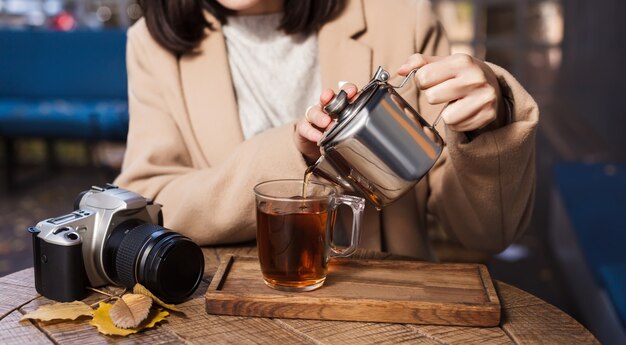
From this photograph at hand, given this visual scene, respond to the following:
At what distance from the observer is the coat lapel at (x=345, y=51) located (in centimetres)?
148

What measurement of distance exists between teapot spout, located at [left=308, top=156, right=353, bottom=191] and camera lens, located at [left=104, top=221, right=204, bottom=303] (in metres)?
0.19

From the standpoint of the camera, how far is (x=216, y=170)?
129cm

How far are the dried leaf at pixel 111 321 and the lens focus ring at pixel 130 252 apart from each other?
51mm

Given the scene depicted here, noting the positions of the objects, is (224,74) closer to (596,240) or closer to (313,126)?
(313,126)

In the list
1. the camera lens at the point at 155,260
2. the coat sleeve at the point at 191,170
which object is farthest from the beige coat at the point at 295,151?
the camera lens at the point at 155,260

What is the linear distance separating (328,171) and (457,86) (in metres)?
0.19

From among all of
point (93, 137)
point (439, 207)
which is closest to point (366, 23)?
point (439, 207)

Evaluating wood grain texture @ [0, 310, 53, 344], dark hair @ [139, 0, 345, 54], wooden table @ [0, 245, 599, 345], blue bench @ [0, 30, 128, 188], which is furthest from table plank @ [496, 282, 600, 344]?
blue bench @ [0, 30, 128, 188]

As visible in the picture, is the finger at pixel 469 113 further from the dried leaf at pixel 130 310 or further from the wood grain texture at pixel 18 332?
the wood grain texture at pixel 18 332

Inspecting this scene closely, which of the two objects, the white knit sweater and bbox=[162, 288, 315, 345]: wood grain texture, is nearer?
bbox=[162, 288, 315, 345]: wood grain texture

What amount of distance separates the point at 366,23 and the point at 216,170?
449 millimetres

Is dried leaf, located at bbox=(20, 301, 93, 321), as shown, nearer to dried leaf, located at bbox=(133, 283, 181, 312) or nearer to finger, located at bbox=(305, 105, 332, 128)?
dried leaf, located at bbox=(133, 283, 181, 312)

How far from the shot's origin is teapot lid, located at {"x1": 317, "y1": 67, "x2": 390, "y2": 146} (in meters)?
0.90

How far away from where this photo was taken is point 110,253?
1.05m
